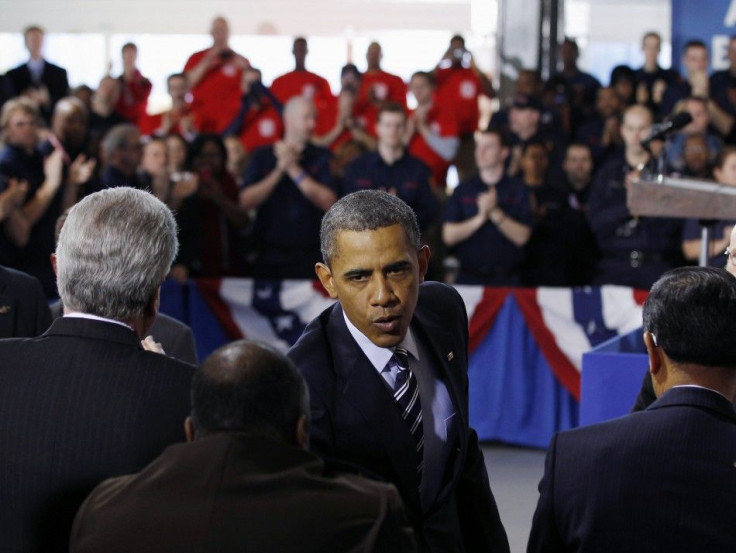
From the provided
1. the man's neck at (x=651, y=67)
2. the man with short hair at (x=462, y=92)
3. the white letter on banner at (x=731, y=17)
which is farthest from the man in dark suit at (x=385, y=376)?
the white letter on banner at (x=731, y=17)

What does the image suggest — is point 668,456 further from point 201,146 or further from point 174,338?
point 201,146

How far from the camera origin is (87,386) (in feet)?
7.51

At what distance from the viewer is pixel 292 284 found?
760 cm

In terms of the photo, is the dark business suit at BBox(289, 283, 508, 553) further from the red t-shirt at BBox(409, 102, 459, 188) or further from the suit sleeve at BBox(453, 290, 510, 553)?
the red t-shirt at BBox(409, 102, 459, 188)

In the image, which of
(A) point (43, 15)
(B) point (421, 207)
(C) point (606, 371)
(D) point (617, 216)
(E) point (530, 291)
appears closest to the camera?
(C) point (606, 371)

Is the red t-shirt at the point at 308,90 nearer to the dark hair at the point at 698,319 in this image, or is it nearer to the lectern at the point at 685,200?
the lectern at the point at 685,200

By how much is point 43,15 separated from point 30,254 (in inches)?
299

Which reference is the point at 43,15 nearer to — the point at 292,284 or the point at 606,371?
the point at 292,284

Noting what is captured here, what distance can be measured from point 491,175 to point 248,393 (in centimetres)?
623

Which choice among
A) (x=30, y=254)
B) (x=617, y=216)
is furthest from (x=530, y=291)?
(x=30, y=254)

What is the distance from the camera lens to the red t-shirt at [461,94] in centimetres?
1050

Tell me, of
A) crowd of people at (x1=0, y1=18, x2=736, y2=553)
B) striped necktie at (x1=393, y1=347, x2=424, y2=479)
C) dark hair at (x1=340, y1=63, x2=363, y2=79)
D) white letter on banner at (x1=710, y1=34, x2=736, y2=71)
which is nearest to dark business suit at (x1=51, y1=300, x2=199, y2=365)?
crowd of people at (x1=0, y1=18, x2=736, y2=553)

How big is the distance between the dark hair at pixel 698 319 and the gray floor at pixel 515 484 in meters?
2.94

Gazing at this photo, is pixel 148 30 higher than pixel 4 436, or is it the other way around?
pixel 148 30
